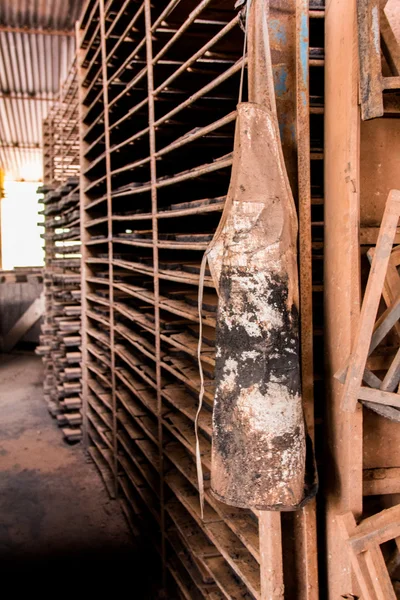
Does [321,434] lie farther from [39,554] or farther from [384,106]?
[39,554]

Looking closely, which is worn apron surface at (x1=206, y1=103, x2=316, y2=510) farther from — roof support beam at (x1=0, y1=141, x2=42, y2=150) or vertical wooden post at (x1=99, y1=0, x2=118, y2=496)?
roof support beam at (x1=0, y1=141, x2=42, y2=150)

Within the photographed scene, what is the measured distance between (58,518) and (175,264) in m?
2.72

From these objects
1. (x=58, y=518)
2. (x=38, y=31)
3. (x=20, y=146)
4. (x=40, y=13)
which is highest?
(x=40, y=13)

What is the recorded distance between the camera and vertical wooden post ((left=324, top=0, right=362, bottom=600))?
1.98 metres

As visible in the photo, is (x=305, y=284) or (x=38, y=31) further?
(x=38, y=31)

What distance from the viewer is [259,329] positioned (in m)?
1.86

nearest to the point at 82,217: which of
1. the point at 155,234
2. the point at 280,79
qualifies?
the point at 155,234

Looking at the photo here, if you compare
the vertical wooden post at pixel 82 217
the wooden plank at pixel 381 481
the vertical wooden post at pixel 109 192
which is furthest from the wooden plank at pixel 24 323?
the wooden plank at pixel 381 481

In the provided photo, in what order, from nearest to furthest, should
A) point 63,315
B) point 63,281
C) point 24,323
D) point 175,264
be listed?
point 175,264 < point 63,281 < point 63,315 < point 24,323

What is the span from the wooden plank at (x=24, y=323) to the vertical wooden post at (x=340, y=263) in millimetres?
10828

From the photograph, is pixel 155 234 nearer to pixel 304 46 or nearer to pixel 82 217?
pixel 304 46

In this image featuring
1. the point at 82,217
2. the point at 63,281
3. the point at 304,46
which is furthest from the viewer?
the point at 63,281

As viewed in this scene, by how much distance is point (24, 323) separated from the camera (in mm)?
12406

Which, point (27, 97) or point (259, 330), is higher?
point (27, 97)
